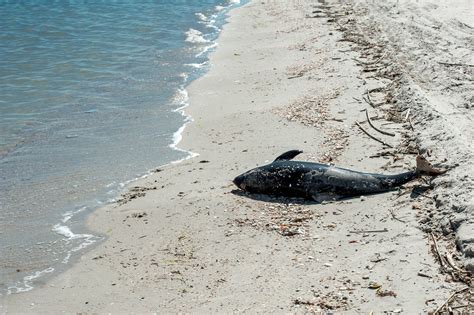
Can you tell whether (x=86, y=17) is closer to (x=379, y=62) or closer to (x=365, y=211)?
(x=379, y=62)

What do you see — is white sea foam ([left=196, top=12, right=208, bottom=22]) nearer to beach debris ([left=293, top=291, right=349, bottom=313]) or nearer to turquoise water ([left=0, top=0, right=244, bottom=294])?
turquoise water ([left=0, top=0, right=244, bottom=294])

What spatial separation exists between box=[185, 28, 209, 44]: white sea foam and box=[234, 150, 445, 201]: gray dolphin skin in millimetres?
10026

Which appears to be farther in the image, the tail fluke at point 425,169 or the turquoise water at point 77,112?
the turquoise water at point 77,112

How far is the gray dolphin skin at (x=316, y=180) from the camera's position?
22.3 feet

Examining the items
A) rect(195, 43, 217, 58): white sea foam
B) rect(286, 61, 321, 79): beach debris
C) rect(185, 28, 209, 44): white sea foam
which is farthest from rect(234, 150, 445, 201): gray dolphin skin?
rect(185, 28, 209, 44): white sea foam

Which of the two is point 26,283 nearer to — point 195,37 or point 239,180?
point 239,180

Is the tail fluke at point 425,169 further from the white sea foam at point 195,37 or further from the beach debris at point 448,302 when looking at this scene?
the white sea foam at point 195,37

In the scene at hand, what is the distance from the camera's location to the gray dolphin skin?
6809 mm

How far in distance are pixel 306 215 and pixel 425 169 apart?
1.22 metres


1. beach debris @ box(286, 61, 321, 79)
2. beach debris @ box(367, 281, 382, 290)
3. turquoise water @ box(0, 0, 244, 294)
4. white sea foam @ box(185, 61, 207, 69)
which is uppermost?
beach debris @ box(367, 281, 382, 290)

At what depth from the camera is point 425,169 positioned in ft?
21.8

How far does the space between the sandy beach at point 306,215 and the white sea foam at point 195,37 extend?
503cm

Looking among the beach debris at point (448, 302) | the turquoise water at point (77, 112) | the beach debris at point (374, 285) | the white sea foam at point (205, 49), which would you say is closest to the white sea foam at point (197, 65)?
the turquoise water at point (77, 112)

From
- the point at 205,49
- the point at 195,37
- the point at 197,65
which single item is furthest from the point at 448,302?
the point at 195,37
